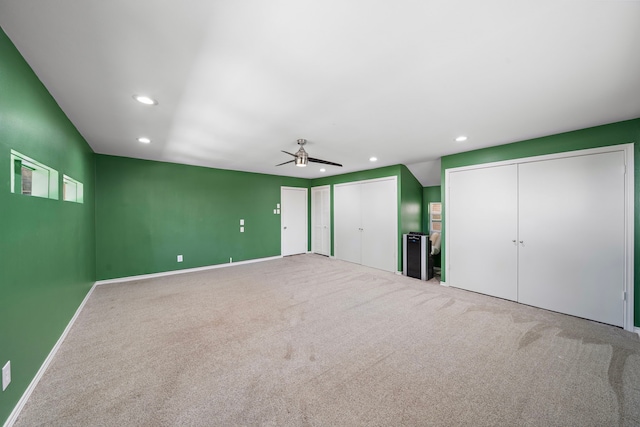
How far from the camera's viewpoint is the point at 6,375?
1.42 m

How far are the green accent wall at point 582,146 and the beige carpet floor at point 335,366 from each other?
1250 mm

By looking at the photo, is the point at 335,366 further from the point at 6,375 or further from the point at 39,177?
the point at 39,177

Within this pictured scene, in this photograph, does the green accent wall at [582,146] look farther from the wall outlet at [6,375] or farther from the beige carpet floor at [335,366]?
the wall outlet at [6,375]

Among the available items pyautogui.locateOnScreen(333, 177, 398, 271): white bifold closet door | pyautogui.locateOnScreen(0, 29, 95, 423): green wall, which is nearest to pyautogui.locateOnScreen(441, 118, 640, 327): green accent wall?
pyautogui.locateOnScreen(333, 177, 398, 271): white bifold closet door

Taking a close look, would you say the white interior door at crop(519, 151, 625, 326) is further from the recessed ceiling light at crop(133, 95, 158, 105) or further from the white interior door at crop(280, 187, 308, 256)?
the white interior door at crop(280, 187, 308, 256)

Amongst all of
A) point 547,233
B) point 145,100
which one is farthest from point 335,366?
point 547,233

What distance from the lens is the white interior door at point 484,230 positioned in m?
3.49

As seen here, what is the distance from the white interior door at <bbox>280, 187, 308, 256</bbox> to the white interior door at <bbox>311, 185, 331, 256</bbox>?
264mm

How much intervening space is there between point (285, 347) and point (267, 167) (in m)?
4.13

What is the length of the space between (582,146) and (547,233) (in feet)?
3.84

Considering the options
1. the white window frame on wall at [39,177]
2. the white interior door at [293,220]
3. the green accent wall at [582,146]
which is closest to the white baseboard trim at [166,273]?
the white interior door at [293,220]

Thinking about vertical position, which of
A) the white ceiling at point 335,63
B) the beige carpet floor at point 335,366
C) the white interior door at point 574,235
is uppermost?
the white ceiling at point 335,63

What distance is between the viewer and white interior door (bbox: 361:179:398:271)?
5203mm

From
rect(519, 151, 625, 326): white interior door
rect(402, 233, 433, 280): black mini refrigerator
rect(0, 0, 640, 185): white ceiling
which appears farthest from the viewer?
rect(402, 233, 433, 280): black mini refrigerator
